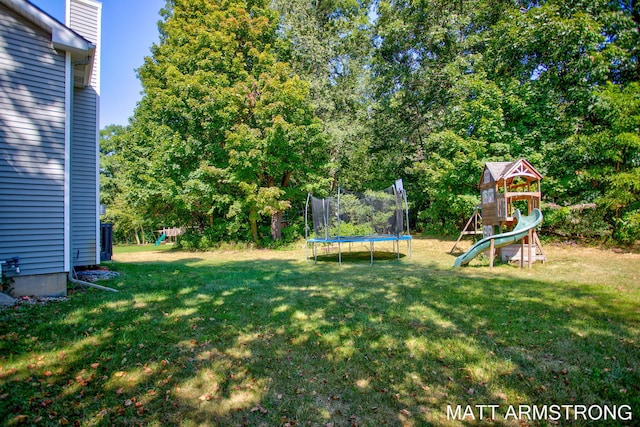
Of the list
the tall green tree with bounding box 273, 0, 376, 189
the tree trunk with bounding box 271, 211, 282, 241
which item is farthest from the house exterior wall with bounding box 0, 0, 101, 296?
the tall green tree with bounding box 273, 0, 376, 189

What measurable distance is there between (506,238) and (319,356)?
7050mm

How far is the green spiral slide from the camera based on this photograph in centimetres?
830

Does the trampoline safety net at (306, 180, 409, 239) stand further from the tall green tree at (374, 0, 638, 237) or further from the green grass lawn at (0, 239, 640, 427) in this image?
the green grass lawn at (0, 239, 640, 427)

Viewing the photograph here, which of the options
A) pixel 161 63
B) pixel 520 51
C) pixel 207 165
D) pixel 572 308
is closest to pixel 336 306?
pixel 572 308

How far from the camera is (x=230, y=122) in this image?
1520cm

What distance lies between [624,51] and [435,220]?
10260mm

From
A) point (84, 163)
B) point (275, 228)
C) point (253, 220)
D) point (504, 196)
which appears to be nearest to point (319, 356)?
point (84, 163)

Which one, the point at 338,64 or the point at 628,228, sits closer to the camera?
the point at 628,228

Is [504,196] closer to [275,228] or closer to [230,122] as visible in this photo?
[275,228]

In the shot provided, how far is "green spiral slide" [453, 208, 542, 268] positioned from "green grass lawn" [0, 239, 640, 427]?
2344mm

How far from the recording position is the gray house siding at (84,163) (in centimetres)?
760

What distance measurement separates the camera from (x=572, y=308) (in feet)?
15.6

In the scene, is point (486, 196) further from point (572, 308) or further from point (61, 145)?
point (61, 145)

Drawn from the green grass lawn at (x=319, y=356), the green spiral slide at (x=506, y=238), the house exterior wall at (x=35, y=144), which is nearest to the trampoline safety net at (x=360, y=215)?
the green spiral slide at (x=506, y=238)
